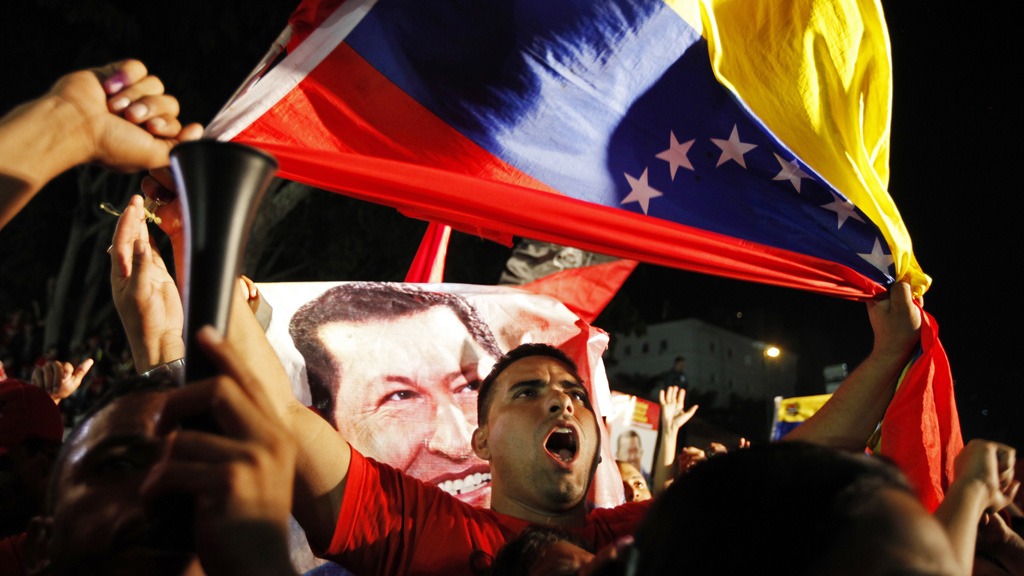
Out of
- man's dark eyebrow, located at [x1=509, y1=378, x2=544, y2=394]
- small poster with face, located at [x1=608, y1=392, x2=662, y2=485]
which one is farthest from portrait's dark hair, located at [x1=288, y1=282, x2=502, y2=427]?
small poster with face, located at [x1=608, y1=392, x2=662, y2=485]

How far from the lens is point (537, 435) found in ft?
8.97

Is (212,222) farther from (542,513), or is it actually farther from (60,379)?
(60,379)

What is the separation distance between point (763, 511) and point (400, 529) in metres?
1.42

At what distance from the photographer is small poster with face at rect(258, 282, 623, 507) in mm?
3146

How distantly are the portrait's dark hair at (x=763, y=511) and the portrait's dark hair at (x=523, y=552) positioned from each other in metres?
0.86

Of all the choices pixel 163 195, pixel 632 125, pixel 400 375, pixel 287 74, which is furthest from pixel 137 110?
pixel 632 125

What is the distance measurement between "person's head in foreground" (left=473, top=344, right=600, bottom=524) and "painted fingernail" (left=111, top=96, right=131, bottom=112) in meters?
1.79

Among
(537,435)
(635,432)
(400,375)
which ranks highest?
(537,435)

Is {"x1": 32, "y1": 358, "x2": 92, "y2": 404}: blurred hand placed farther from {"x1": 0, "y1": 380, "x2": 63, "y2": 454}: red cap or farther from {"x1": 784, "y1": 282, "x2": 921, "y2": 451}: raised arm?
{"x1": 784, "y1": 282, "x2": 921, "y2": 451}: raised arm

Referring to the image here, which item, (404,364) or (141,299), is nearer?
(141,299)

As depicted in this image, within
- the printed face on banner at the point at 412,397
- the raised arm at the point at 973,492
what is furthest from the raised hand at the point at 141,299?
the raised arm at the point at 973,492

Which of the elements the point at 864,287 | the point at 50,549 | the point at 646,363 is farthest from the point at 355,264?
the point at 646,363

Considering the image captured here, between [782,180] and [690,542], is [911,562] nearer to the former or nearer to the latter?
[690,542]

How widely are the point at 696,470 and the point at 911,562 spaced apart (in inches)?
12.8
